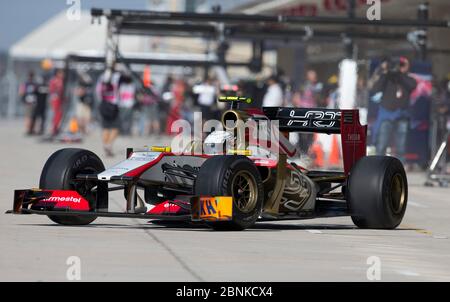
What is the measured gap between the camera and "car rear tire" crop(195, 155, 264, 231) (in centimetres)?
1146

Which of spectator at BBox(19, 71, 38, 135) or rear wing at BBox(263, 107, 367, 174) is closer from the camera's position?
rear wing at BBox(263, 107, 367, 174)

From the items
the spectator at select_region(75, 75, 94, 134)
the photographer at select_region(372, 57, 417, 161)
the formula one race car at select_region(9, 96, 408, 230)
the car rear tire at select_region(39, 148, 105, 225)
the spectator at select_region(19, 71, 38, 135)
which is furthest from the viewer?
the spectator at select_region(19, 71, 38, 135)

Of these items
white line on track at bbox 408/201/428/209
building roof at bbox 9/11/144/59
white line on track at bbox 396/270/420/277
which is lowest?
white line on track at bbox 408/201/428/209

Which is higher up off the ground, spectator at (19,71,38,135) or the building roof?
the building roof

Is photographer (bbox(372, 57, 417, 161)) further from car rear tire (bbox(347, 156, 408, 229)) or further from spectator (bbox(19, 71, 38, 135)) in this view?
spectator (bbox(19, 71, 38, 135))

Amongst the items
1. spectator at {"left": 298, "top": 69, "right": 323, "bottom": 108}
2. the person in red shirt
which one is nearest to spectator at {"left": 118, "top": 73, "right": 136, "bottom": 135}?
the person in red shirt

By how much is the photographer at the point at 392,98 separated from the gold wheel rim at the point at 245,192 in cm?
1248

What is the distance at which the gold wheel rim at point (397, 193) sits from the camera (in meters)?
12.8

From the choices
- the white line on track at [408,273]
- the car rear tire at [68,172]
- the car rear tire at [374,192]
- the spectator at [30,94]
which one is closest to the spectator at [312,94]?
the spectator at [30,94]

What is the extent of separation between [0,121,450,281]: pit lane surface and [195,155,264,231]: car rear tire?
5.6 inches

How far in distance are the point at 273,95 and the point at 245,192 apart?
1602 centimetres
